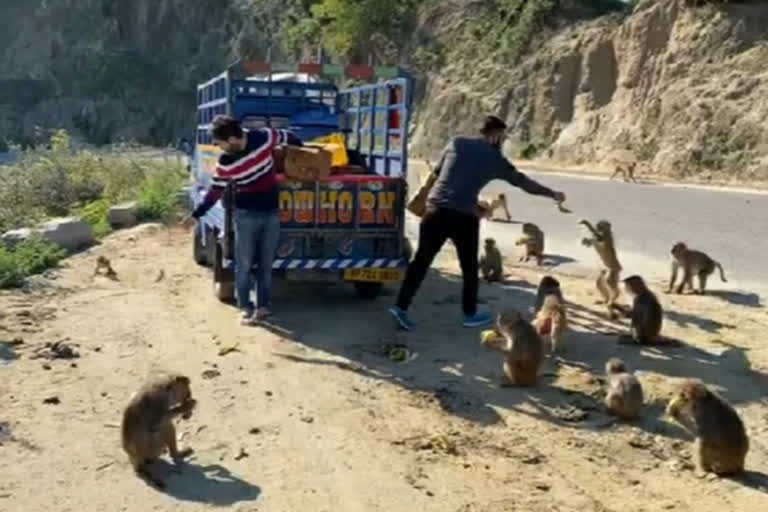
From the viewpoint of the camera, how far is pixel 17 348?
29.1 ft

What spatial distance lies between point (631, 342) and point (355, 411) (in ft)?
9.49

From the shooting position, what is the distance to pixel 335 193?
10242mm

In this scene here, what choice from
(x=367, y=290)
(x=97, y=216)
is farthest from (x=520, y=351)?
(x=97, y=216)

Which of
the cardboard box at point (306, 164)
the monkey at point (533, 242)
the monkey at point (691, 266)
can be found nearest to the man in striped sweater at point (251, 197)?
the cardboard box at point (306, 164)

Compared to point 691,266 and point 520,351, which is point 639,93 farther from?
point 520,351

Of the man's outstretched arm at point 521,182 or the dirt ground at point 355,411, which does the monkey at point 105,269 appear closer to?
the dirt ground at point 355,411

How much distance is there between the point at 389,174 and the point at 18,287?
444 centimetres

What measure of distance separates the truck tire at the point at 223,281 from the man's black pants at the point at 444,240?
2307 mm

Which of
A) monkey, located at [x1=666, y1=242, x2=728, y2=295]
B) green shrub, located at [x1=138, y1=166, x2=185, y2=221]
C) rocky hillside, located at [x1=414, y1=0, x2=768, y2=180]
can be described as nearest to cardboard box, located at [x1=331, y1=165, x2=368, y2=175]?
monkey, located at [x1=666, y1=242, x2=728, y2=295]

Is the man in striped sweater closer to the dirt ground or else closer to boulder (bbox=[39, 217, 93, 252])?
the dirt ground

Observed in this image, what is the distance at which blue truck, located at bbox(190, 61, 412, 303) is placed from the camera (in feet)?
33.5

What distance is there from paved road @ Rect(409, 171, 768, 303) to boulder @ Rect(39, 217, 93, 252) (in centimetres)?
529

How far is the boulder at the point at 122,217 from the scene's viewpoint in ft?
59.6

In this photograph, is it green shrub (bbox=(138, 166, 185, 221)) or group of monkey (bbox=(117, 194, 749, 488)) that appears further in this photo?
green shrub (bbox=(138, 166, 185, 221))
